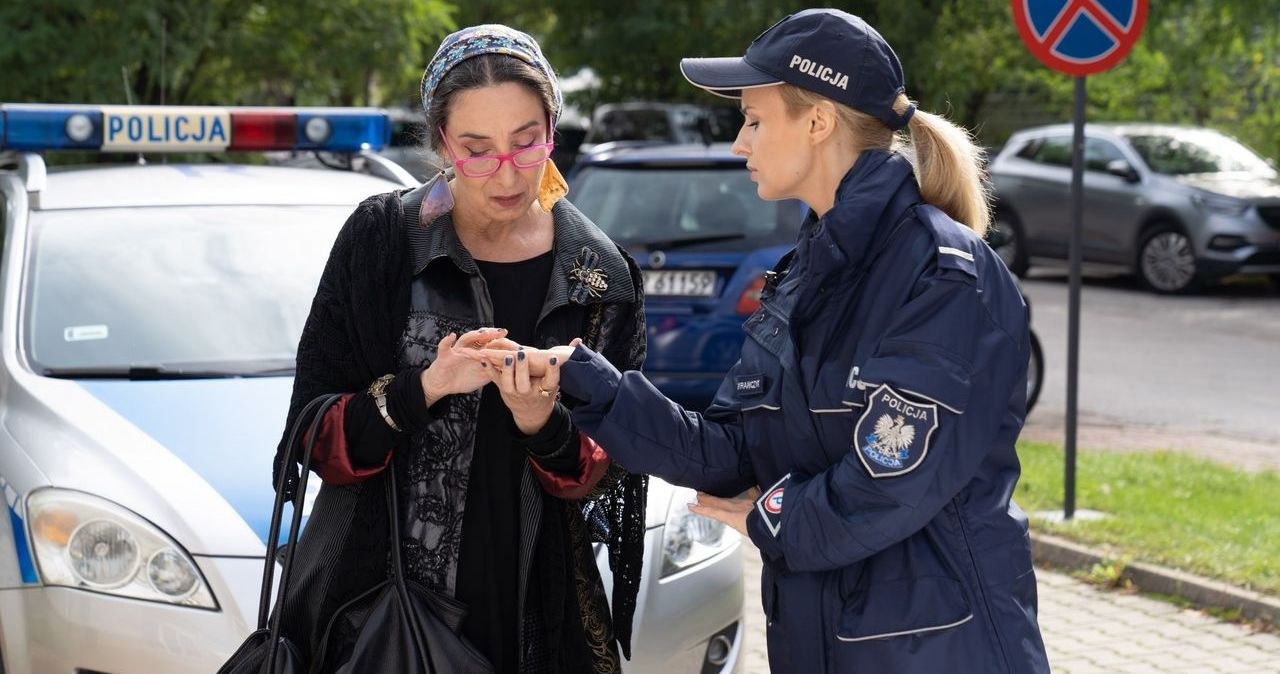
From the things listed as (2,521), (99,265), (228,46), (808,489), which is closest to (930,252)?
(808,489)

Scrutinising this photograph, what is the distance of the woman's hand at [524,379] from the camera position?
101 inches

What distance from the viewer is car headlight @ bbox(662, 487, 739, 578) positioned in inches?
155

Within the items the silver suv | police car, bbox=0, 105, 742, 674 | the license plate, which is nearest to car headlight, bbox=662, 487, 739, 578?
police car, bbox=0, 105, 742, 674

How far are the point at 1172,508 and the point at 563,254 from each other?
15.4ft

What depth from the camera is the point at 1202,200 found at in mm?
15648

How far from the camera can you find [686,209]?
8383mm

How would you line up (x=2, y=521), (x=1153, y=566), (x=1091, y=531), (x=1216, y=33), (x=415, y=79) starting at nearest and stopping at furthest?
(x=2, y=521)
(x=1153, y=566)
(x=1091, y=531)
(x=415, y=79)
(x=1216, y=33)

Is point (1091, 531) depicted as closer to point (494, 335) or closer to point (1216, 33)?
point (494, 335)

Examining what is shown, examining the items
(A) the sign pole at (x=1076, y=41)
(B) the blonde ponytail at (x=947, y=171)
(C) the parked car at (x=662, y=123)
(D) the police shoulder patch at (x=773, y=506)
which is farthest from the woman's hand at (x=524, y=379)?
(C) the parked car at (x=662, y=123)

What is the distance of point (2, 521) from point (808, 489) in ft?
7.46

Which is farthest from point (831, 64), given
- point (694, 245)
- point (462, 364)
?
point (694, 245)

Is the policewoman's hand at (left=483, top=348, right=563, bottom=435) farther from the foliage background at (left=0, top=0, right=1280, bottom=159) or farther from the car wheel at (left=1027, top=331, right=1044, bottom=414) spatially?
the car wheel at (left=1027, top=331, right=1044, bottom=414)

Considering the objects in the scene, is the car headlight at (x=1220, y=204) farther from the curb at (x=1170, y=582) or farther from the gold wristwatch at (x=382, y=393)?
the gold wristwatch at (x=382, y=393)

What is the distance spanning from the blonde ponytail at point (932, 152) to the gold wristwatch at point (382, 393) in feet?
2.69
